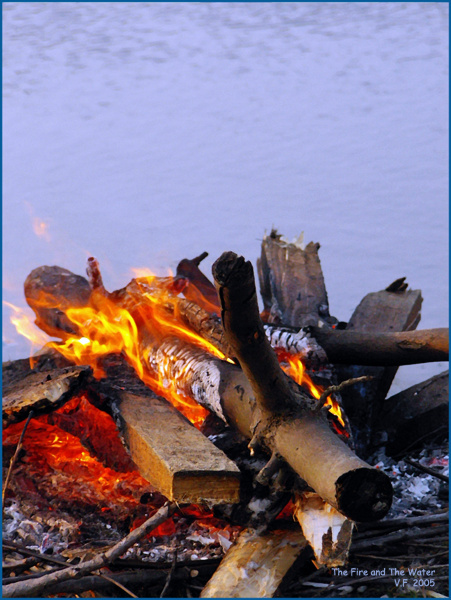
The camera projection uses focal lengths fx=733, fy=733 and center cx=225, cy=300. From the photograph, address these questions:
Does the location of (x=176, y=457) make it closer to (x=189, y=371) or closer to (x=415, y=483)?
(x=189, y=371)

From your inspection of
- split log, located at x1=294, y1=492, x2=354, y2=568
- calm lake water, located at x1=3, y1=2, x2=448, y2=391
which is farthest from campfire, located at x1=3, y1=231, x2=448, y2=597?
calm lake water, located at x1=3, y1=2, x2=448, y2=391

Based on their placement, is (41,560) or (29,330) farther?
(29,330)

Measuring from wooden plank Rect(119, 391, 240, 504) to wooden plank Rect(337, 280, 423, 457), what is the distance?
0.87 metres

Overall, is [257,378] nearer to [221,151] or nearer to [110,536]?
[110,536]

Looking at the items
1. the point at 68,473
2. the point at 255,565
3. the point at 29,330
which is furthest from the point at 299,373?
the point at 29,330

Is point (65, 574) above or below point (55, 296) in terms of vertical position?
below

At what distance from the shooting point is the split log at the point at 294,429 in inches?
80.5

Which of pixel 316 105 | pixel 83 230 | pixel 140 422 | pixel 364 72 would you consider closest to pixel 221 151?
pixel 316 105

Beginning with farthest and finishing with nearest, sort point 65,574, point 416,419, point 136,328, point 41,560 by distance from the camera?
point 136,328 → point 416,419 → point 41,560 → point 65,574

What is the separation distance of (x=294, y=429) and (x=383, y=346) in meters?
0.92

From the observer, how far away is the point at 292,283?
3770 mm

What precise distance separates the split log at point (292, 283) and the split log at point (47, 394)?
1.12 m

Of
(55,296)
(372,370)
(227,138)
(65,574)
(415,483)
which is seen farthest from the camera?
(227,138)

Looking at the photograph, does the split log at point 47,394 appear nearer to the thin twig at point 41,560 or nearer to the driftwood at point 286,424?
the thin twig at point 41,560
